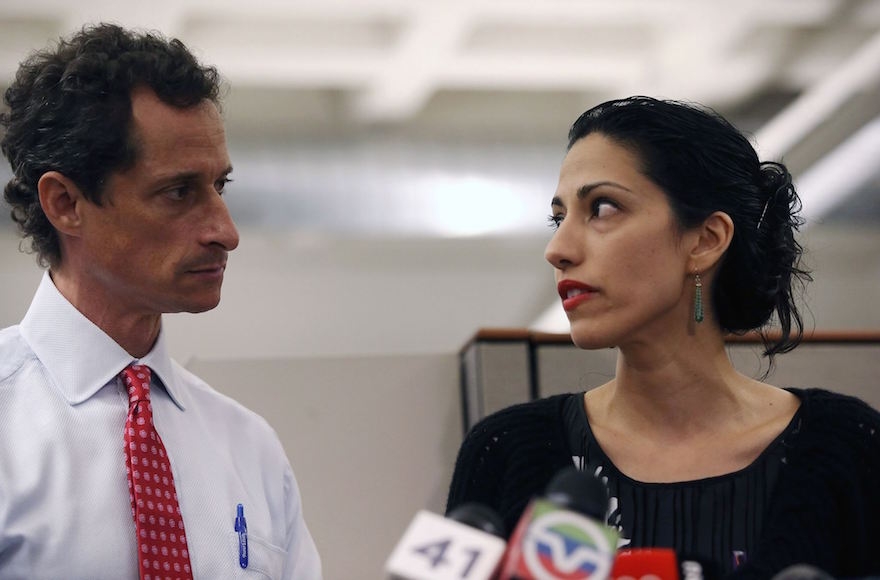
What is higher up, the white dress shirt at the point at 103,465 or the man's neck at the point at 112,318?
the man's neck at the point at 112,318

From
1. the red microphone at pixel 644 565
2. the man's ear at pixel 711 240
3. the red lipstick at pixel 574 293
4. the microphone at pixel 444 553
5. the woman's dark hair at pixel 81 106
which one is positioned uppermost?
the woman's dark hair at pixel 81 106

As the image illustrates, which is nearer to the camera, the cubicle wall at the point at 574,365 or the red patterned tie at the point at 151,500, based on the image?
the red patterned tie at the point at 151,500

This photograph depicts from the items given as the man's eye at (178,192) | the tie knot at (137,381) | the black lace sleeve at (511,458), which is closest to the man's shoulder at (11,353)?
the tie knot at (137,381)

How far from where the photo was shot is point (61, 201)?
1.72 m

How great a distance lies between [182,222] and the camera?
167 cm

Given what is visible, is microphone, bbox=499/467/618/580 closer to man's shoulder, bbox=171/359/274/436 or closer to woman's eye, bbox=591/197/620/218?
woman's eye, bbox=591/197/620/218

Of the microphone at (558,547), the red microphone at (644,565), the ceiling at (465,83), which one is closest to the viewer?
the microphone at (558,547)

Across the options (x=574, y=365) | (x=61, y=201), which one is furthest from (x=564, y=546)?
(x=574, y=365)

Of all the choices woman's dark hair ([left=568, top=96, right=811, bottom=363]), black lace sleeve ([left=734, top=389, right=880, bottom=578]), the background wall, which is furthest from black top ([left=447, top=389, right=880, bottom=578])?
the background wall

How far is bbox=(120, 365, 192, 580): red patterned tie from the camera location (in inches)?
57.1

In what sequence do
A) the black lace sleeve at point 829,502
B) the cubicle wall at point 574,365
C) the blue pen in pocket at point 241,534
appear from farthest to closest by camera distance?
1. the cubicle wall at point 574,365
2. the blue pen in pocket at point 241,534
3. the black lace sleeve at point 829,502

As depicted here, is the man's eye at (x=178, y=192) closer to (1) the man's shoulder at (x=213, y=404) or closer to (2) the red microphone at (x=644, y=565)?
(1) the man's shoulder at (x=213, y=404)

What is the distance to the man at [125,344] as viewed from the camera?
148 centimetres

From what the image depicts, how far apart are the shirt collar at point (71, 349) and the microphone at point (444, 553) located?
2.74 ft
